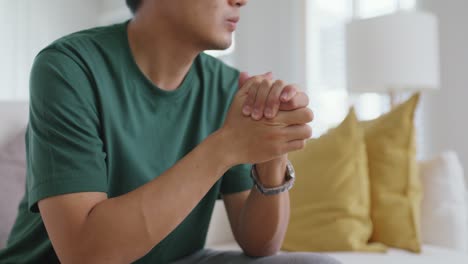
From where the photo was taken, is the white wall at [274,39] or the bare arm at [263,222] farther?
the white wall at [274,39]

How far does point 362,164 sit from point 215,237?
22.9 inches

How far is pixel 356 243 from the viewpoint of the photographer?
1.63 m

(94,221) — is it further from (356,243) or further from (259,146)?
(356,243)

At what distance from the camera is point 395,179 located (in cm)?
171

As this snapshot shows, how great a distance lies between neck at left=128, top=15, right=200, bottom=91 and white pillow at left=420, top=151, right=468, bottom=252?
105 centimetres

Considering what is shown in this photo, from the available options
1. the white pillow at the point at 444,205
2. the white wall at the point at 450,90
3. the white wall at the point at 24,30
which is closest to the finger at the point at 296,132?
the white pillow at the point at 444,205

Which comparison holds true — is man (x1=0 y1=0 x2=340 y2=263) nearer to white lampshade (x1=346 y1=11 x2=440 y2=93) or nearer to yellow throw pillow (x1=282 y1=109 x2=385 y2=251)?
yellow throw pillow (x1=282 y1=109 x2=385 y2=251)

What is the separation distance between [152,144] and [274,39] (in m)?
2.89

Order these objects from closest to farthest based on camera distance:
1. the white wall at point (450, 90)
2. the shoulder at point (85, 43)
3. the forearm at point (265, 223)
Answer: the shoulder at point (85, 43)
the forearm at point (265, 223)
the white wall at point (450, 90)

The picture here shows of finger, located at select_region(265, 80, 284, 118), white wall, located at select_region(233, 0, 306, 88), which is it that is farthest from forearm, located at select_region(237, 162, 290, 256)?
white wall, located at select_region(233, 0, 306, 88)

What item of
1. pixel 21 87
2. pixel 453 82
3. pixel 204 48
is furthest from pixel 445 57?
pixel 21 87

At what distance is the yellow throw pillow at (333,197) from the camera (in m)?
1.65

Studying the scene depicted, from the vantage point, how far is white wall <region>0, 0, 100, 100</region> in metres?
5.42

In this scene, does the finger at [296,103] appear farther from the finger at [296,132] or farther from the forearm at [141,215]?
the forearm at [141,215]
